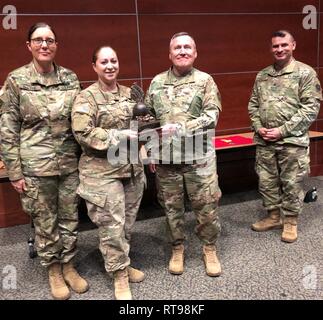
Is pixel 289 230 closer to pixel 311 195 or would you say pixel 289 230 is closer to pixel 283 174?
pixel 283 174

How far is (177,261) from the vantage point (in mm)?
2490

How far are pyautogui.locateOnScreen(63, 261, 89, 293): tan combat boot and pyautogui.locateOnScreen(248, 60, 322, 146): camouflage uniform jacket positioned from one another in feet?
5.71

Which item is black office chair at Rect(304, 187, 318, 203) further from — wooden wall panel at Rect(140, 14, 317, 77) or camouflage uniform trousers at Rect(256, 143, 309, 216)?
wooden wall panel at Rect(140, 14, 317, 77)

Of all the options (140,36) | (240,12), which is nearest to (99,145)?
(140,36)

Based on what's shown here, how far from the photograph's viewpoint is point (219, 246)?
282 cm

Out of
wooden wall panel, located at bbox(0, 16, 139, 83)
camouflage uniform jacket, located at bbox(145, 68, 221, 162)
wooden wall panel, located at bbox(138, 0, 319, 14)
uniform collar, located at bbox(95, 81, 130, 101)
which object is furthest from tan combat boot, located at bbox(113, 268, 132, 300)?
wooden wall panel, located at bbox(138, 0, 319, 14)

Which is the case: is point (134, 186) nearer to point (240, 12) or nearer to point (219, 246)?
point (219, 246)

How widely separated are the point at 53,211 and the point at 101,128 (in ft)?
1.96

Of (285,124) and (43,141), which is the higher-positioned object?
(43,141)

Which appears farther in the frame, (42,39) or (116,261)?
(116,261)

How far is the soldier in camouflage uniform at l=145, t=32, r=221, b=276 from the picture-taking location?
218 cm

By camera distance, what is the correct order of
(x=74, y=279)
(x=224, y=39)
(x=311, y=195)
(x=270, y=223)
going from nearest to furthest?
(x=74, y=279)
(x=270, y=223)
(x=311, y=195)
(x=224, y=39)

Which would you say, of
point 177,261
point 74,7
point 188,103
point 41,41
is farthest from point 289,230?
point 74,7

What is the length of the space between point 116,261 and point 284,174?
4.96 feet
